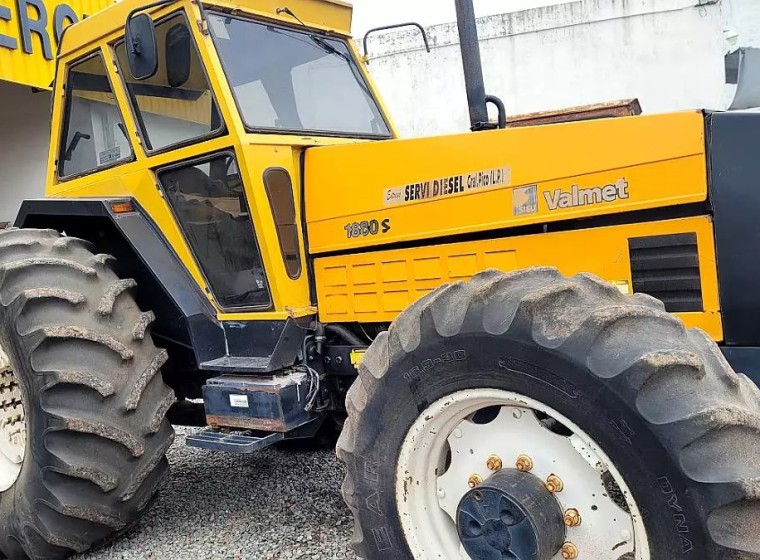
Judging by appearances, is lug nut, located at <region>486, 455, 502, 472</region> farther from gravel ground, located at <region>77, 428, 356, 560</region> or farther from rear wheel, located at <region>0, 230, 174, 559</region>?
rear wheel, located at <region>0, 230, 174, 559</region>

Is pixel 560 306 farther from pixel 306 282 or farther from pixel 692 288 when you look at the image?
pixel 306 282

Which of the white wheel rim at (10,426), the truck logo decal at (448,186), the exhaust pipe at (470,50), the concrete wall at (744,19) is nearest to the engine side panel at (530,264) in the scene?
the truck logo decal at (448,186)

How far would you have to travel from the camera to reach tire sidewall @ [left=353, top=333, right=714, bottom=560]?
71.9 inches

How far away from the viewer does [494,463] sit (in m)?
2.30

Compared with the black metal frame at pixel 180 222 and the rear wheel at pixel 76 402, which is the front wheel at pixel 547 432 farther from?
the rear wheel at pixel 76 402

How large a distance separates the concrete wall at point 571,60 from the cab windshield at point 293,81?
7729mm

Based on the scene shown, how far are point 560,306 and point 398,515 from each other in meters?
0.90

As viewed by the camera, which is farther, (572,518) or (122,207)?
(122,207)

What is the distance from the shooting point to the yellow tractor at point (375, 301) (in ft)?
6.46

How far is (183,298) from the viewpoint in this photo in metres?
3.35

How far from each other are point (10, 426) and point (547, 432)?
274cm

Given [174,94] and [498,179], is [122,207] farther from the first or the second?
[498,179]

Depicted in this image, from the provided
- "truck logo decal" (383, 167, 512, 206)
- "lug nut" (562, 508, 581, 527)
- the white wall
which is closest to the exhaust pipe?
"truck logo decal" (383, 167, 512, 206)

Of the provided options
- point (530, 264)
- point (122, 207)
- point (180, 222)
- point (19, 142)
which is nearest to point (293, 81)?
point (180, 222)
